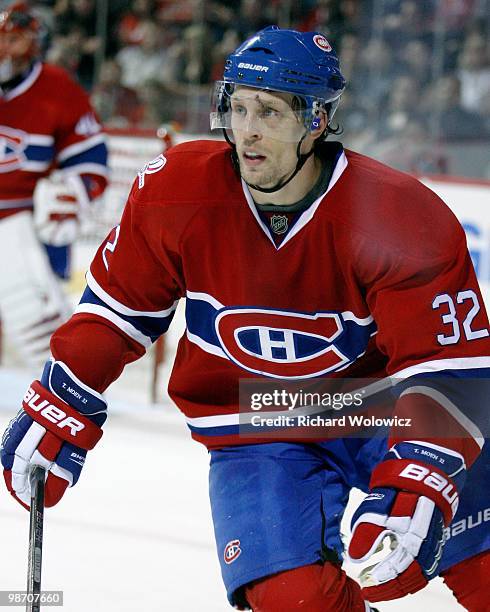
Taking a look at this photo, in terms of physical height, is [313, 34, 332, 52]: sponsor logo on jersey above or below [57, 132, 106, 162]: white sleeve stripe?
above

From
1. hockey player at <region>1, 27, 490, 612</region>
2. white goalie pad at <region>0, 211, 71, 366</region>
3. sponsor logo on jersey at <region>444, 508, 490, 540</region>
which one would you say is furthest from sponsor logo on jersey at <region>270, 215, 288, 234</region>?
white goalie pad at <region>0, 211, 71, 366</region>

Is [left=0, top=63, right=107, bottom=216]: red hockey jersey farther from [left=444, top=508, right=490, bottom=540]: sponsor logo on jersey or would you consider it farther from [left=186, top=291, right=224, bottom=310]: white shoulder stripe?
[left=444, top=508, right=490, bottom=540]: sponsor logo on jersey

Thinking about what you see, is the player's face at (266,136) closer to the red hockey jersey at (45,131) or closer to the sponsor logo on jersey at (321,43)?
the sponsor logo on jersey at (321,43)

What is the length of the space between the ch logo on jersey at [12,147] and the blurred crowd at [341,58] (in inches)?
50.6

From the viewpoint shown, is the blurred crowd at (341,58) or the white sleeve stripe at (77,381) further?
the blurred crowd at (341,58)

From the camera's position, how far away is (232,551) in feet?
6.24

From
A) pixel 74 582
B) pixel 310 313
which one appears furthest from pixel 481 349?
pixel 74 582

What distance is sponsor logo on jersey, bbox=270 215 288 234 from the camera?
1.90m

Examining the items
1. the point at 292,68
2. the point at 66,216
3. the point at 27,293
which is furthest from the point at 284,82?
the point at 27,293

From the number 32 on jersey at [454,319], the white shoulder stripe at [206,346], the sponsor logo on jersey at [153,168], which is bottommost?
the white shoulder stripe at [206,346]

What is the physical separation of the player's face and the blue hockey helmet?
2 cm

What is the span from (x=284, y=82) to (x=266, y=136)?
0.28 ft

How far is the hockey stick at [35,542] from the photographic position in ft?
6.33

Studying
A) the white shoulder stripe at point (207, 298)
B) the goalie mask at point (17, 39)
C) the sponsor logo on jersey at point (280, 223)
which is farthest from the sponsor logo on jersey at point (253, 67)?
the goalie mask at point (17, 39)
